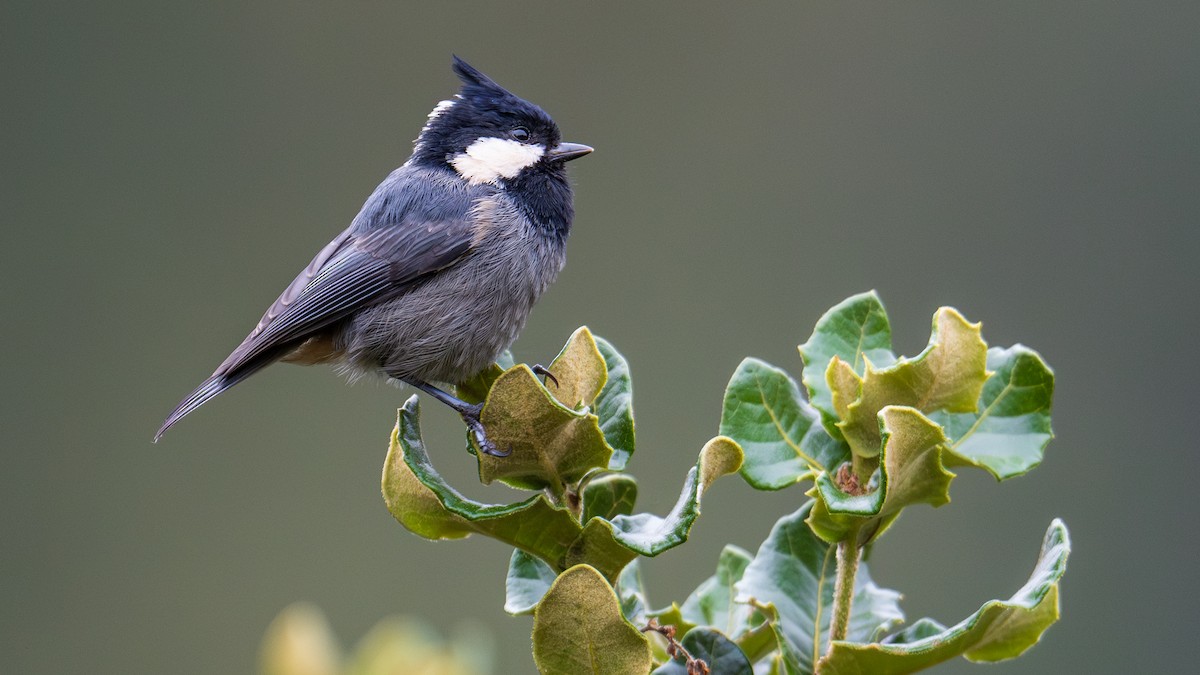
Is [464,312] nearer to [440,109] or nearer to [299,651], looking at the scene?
[440,109]

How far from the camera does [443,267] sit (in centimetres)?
320

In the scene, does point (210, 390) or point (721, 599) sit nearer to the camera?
point (721, 599)

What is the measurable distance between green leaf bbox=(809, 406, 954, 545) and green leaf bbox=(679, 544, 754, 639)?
1.07 feet

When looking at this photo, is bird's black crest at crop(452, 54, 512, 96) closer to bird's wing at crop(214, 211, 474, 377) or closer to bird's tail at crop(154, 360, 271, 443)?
bird's wing at crop(214, 211, 474, 377)

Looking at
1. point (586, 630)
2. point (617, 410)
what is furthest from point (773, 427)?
point (586, 630)

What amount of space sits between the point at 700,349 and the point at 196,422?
343 centimetres

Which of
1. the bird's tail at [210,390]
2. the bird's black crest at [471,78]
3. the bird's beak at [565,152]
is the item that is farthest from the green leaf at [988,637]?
the bird's black crest at [471,78]

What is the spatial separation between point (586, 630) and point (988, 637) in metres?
0.49

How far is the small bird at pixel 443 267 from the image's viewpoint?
3100 mm

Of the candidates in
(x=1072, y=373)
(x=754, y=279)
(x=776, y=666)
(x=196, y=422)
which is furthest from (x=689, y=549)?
(x=776, y=666)

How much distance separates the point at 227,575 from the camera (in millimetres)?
7719

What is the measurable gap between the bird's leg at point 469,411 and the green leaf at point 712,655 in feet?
1.13

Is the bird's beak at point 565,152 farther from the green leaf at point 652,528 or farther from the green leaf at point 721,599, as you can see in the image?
the green leaf at point 652,528

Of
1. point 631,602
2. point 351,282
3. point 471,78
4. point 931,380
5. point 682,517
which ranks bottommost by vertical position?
point 631,602
